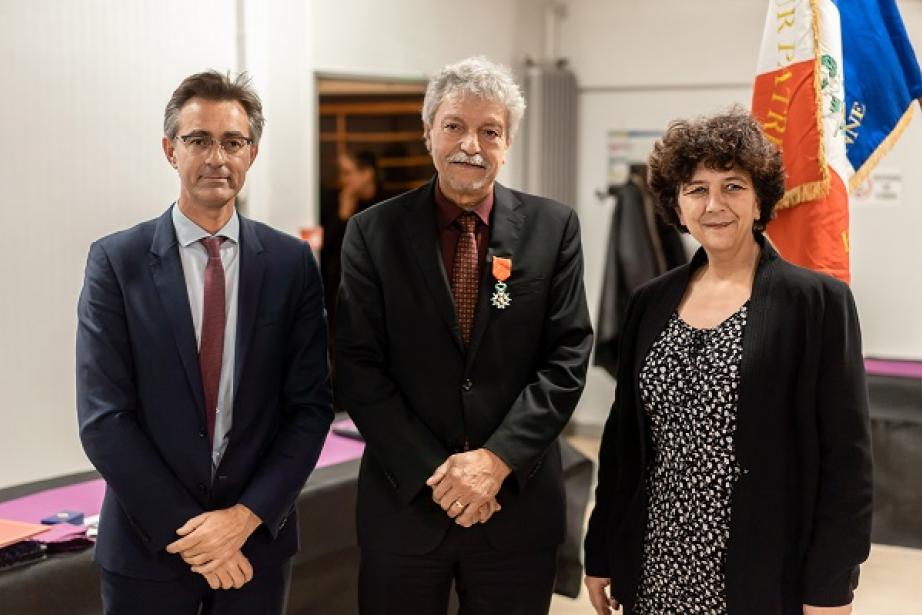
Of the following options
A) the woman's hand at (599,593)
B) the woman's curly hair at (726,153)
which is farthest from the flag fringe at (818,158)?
the woman's hand at (599,593)

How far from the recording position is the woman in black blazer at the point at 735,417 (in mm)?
1921

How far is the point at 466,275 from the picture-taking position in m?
2.23

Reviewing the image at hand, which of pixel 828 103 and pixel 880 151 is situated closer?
pixel 828 103

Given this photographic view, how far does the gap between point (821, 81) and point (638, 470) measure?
1.22 m

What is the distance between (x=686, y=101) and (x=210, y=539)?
5.26m

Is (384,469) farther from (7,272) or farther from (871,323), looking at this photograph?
(871,323)

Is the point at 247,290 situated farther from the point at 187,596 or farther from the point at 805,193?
the point at 805,193

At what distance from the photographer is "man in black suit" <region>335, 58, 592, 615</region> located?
85.0 inches

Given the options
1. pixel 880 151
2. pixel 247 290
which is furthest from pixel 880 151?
pixel 247 290

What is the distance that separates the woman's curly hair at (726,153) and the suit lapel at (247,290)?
0.84 m

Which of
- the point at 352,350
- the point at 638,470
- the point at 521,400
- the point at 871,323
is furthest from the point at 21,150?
the point at 871,323

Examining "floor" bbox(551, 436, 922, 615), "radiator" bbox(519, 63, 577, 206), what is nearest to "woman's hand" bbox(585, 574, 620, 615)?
"floor" bbox(551, 436, 922, 615)

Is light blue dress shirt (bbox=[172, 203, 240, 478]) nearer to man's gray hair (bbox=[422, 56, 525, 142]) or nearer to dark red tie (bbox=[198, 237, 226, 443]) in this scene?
dark red tie (bbox=[198, 237, 226, 443])

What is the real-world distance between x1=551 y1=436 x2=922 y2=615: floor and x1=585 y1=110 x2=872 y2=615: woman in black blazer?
193 cm
